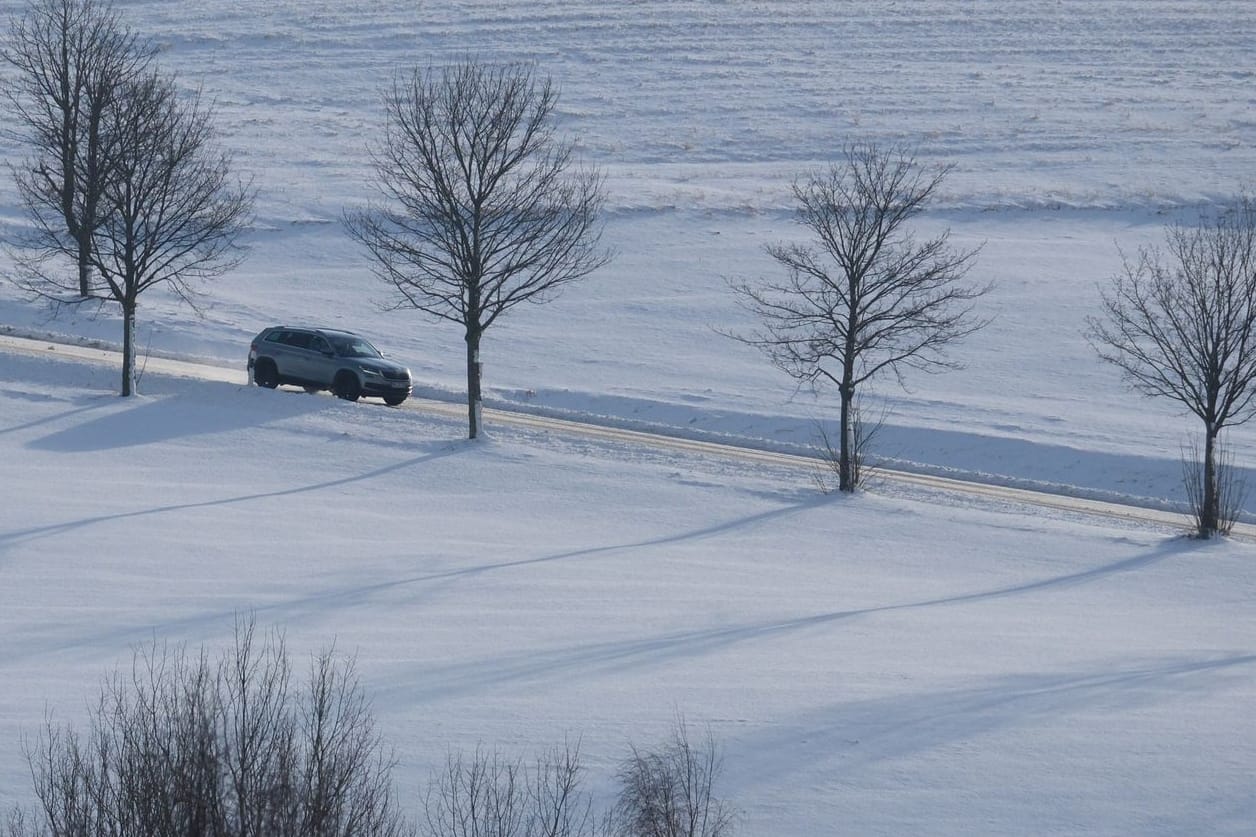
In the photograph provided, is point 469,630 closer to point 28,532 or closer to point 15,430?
point 28,532

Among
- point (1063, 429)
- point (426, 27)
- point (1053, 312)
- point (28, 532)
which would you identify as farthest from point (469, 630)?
point (426, 27)

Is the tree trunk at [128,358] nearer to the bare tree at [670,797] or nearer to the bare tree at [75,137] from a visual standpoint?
the bare tree at [75,137]

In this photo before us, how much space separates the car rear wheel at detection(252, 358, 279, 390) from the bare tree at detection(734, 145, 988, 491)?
31.9 feet

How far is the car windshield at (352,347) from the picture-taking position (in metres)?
29.1

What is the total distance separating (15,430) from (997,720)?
61.8 ft

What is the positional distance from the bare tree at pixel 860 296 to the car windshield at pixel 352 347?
7807mm

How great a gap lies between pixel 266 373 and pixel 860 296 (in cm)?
1193

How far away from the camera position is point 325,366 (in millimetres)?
29000

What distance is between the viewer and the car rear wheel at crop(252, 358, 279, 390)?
29266mm

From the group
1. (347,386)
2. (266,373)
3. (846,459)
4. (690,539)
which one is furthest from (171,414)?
(846,459)

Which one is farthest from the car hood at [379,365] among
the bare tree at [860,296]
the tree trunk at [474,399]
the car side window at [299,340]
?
the bare tree at [860,296]

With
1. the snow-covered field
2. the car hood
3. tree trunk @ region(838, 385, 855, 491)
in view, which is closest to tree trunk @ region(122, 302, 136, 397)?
the snow-covered field

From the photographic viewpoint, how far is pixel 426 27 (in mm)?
72938

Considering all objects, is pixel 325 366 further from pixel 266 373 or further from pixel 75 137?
pixel 75 137
